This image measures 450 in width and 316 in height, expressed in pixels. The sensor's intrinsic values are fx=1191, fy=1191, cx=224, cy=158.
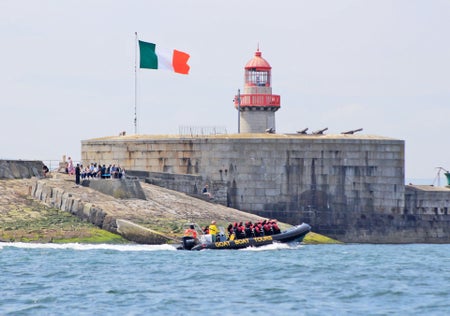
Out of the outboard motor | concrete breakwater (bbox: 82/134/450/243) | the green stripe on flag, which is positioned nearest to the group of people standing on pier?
concrete breakwater (bbox: 82/134/450/243)

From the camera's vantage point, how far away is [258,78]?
72562 millimetres

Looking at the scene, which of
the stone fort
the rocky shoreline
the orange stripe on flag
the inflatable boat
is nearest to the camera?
the inflatable boat

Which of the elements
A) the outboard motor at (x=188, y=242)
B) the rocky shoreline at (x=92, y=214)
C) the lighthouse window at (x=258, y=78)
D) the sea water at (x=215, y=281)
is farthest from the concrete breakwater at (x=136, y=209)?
the lighthouse window at (x=258, y=78)

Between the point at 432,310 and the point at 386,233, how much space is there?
30.9m

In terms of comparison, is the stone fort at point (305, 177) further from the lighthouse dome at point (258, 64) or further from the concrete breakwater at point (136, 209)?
the lighthouse dome at point (258, 64)

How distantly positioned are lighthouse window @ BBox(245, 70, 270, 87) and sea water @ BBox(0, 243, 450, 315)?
23.2 meters

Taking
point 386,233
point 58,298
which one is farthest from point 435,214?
point 58,298

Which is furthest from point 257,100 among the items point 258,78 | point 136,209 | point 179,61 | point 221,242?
point 221,242

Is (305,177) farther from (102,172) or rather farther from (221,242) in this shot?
(221,242)

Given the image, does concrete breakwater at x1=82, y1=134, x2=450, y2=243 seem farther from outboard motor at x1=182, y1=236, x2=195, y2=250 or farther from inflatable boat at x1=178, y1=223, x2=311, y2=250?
outboard motor at x1=182, y1=236, x2=195, y2=250

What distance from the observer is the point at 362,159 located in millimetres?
62375

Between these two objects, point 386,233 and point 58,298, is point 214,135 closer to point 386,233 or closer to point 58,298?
point 386,233

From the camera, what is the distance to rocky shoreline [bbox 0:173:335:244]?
163 ft

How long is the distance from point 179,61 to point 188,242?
66.9 feet
